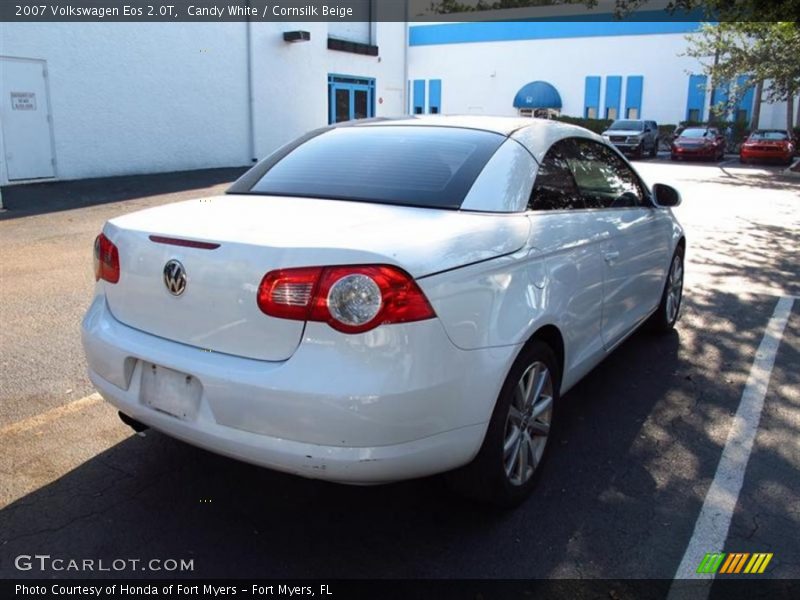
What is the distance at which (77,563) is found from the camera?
2818mm

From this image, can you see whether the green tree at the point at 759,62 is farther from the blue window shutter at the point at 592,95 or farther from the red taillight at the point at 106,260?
the red taillight at the point at 106,260

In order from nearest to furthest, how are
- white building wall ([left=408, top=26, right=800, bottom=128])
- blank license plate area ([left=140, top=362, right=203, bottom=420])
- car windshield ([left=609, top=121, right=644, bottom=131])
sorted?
blank license plate area ([left=140, top=362, right=203, bottom=420])
car windshield ([left=609, top=121, right=644, bottom=131])
white building wall ([left=408, top=26, right=800, bottom=128])

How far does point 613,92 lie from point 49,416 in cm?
4155

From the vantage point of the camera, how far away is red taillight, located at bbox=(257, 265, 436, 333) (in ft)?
8.38

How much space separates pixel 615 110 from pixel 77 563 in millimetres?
42618

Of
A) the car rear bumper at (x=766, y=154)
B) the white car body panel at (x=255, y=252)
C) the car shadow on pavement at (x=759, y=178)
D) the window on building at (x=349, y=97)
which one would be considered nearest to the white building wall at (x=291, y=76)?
the window on building at (x=349, y=97)

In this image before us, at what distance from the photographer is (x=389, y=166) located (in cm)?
360

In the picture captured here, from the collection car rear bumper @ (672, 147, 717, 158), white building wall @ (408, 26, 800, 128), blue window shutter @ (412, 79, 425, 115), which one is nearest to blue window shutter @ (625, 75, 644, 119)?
white building wall @ (408, 26, 800, 128)

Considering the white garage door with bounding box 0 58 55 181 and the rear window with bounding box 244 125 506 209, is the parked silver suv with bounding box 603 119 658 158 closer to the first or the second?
the white garage door with bounding box 0 58 55 181

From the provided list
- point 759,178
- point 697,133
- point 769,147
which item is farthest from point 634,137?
point 759,178

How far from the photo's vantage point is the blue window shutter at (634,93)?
40250 millimetres

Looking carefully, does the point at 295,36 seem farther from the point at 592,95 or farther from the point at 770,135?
the point at 592,95

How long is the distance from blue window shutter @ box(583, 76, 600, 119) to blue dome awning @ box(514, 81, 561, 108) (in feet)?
5.28

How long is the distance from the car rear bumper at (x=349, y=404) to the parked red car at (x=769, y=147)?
1094 inches
